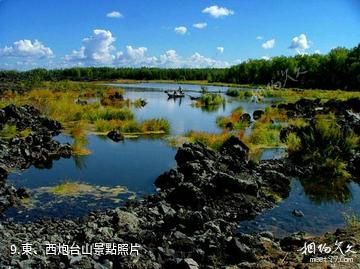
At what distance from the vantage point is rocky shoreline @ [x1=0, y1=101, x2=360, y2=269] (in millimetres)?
8492

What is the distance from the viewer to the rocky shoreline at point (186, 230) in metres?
8.49

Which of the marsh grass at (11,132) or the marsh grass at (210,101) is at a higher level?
the marsh grass at (11,132)

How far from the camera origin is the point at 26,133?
78.0ft

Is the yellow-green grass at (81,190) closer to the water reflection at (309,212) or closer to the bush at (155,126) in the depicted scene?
the water reflection at (309,212)

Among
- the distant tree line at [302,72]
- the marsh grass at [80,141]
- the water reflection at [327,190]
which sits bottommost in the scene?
A: the water reflection at [327,190]

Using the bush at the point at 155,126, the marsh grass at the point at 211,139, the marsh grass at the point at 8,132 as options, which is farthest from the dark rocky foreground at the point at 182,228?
the marsh grass at the point at 8,132

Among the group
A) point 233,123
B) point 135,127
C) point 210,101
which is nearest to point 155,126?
point 135,127

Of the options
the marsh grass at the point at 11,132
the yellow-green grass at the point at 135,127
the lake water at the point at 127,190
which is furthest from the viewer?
the yellow-green grass at the point at 135,127

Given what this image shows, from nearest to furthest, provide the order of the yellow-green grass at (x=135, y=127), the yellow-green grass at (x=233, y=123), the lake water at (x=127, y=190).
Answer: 1. the lake water at (x=127, y=190)
2. the yellow-green grass at (x=135, y=127)
3. the yellow-green grass at (x=233, y=123)

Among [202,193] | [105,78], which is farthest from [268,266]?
[105,78]

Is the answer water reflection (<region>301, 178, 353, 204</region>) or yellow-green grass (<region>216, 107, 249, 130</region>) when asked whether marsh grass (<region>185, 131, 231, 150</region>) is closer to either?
water reflection (<region>301, 178, 353, 204</region>)

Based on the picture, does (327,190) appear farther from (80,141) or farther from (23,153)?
(80,141)

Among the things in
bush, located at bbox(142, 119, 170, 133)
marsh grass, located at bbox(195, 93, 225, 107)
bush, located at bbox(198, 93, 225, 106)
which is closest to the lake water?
bush, located at bbox(142, 119, 170, 133)

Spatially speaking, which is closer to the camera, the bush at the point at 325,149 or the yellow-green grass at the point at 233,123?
the bush at the point at 325,149
